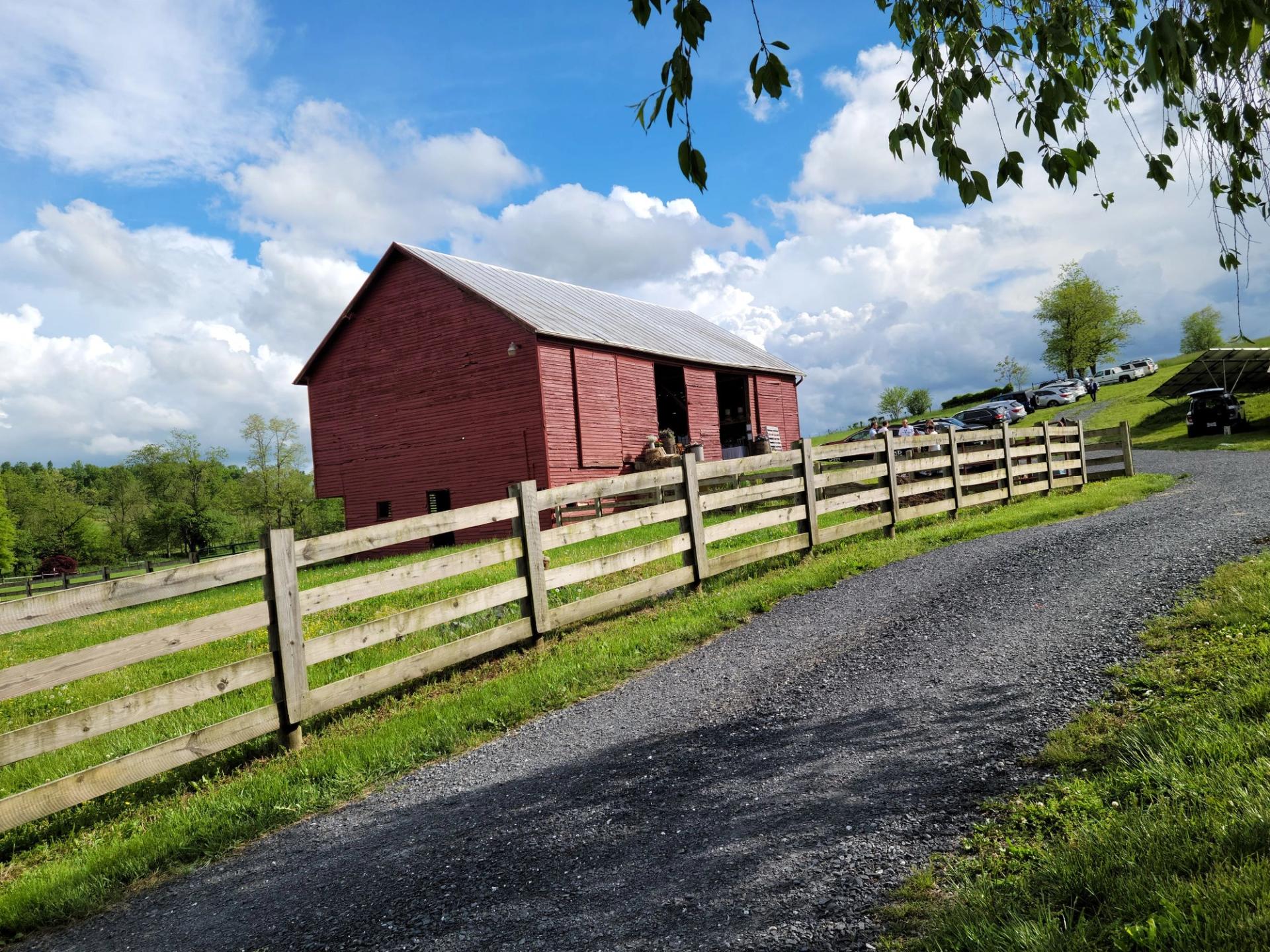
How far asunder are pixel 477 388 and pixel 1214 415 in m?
29.2

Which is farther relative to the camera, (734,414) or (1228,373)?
(1228,373)

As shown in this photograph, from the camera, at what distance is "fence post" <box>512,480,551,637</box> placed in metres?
7.55

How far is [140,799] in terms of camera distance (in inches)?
211

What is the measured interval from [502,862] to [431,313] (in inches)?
838

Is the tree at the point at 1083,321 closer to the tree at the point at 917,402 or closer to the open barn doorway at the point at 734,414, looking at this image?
the tree at the point at 917,402

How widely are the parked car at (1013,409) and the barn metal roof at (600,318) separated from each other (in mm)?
22955

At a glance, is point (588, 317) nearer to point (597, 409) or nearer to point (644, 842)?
point (597, 409)

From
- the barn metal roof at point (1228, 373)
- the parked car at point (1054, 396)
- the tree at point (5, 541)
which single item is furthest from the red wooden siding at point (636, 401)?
the tree at point (5, 541)

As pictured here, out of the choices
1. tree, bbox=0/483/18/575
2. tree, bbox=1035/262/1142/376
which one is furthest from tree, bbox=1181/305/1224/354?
tree, bbox=0/483/18/575

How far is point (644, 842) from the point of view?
3.66 metres

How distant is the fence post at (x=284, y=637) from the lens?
5.82 metres

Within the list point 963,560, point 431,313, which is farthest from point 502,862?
point 431,313

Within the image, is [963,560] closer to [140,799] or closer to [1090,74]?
[1090,74]

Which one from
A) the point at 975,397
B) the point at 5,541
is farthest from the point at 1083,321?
the point at 5,541
